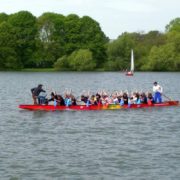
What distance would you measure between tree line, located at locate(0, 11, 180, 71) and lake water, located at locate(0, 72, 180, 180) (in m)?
79.7

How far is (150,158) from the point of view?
22.9m

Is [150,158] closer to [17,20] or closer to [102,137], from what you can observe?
[102,137]

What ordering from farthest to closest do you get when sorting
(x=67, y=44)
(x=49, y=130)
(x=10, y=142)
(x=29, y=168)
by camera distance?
(x=67, y=44) < (x=49, y=130) < (x=10, y=142) < (x=29, y=168)

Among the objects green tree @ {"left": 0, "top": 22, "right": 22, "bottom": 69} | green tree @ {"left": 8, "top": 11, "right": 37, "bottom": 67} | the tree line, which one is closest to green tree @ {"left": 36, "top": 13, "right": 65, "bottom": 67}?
the tree line

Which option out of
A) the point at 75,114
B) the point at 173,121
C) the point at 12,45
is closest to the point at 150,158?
the point at 173,121

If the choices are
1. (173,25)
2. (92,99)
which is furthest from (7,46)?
(92,99)

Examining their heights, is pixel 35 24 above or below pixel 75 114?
above

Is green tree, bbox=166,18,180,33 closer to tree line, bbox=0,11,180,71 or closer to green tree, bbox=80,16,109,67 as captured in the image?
tree line, bbox=0,11,180,71

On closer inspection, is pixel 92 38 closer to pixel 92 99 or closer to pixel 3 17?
pixel 3 17

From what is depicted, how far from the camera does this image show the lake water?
20.8m

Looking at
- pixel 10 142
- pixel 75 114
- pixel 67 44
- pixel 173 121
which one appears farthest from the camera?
pixel 67 44

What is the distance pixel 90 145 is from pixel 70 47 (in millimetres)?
98969

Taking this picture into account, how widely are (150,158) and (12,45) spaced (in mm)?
96199

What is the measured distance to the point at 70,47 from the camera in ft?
406
